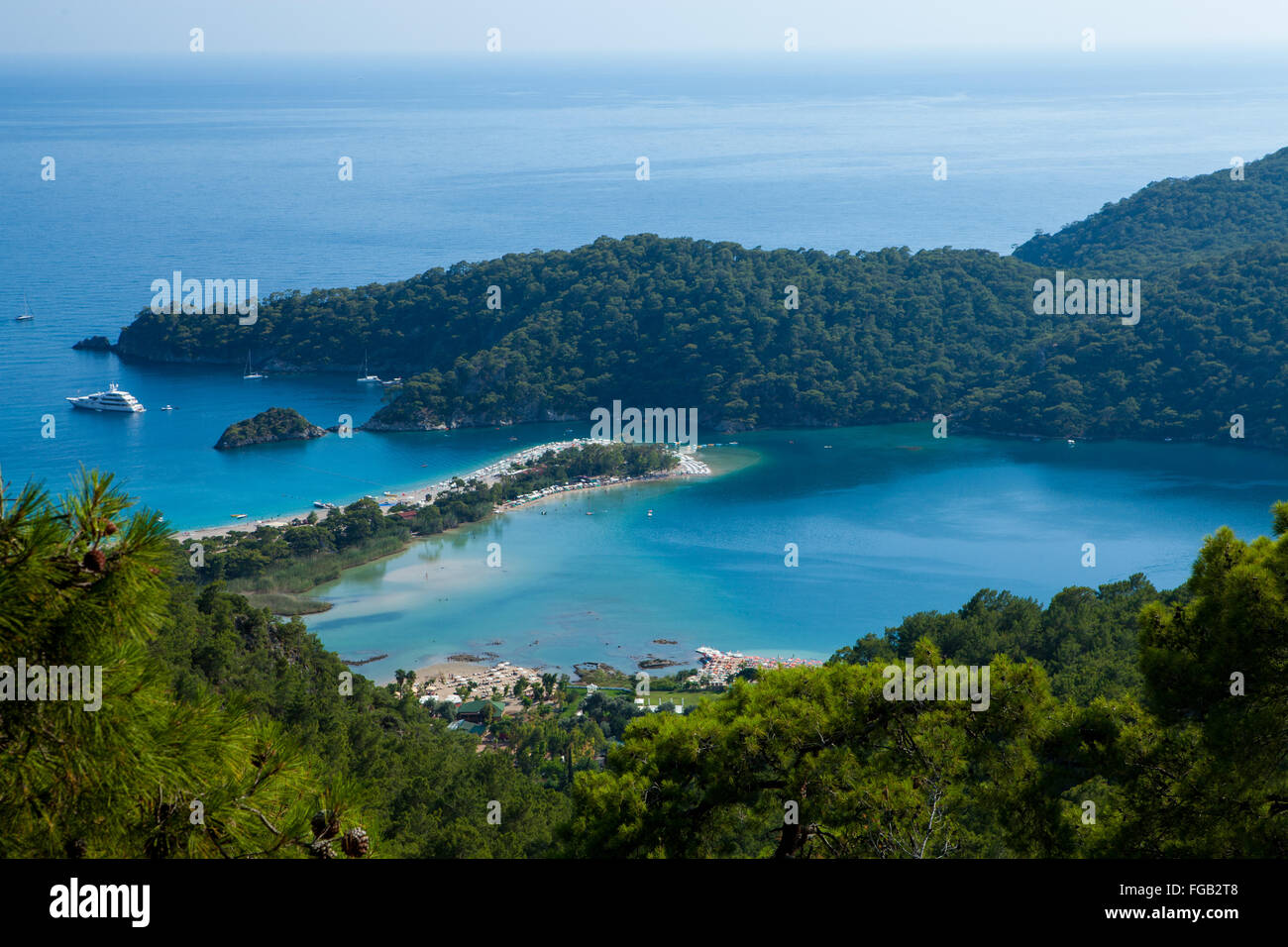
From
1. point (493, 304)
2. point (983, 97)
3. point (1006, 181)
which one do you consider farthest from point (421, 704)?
point (983, 97)

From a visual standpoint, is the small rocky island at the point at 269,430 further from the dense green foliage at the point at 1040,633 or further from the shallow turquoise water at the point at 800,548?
the dense green foliage at the point at 1040,633

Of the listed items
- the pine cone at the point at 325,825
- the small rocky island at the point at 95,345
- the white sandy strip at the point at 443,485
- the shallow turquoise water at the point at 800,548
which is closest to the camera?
the pine cone at the point at 325,825

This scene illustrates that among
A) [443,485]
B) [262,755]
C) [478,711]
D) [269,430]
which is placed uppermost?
[262,755]

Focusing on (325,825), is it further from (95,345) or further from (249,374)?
(95,345)

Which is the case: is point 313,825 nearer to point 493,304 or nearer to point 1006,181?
point 493,304

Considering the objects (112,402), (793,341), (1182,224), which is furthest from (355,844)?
(1182,224)

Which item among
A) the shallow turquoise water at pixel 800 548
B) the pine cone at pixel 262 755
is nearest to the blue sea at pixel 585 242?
the shallow turquoise water at pixel 800 548

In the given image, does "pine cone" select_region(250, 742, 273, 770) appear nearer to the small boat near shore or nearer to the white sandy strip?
the white sandy strip
